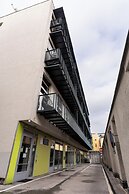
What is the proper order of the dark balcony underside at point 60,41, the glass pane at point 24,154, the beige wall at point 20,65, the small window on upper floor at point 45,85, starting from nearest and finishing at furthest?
1. the glass pane at point 24,154
2. the beige wall at point 20,65
3. the small window on upper floor at point 45,85
4. the dark balcony underside at point 60,41

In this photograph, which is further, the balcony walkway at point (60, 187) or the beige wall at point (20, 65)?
the beige wall at point (20, 65)

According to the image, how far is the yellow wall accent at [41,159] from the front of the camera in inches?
357

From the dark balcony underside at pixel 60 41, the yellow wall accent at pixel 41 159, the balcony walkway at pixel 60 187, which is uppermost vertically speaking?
the dark balcony underside at pixel 60 41

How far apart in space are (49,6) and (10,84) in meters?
8.17

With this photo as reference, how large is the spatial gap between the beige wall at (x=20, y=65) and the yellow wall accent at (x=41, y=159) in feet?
9.15

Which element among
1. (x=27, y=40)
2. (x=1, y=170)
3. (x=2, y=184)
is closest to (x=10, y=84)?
(x=27, y=40)

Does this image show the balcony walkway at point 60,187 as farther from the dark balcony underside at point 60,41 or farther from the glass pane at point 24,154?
the dark balcony underside at point 60,41

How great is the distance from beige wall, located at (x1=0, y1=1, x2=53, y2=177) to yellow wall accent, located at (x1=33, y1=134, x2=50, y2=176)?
2789 mm

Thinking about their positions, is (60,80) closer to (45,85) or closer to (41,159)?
(45,85)

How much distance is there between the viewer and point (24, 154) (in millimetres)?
7887

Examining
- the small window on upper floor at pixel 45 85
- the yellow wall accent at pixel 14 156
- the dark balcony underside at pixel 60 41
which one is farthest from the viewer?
the dark balcony underside at pixel 60 41

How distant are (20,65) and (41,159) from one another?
6.75 meters

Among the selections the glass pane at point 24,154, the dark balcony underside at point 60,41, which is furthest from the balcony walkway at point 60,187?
the dark balcony underside at point 60,41

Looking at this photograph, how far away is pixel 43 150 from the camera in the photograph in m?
10.2
